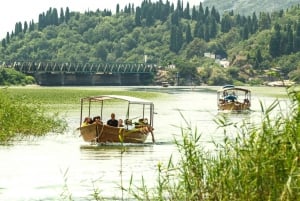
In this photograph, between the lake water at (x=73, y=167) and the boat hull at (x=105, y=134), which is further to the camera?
the boat hull at (x=105, y=134)

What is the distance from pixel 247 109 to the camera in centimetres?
9031

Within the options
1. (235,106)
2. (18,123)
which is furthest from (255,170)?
(235,106)

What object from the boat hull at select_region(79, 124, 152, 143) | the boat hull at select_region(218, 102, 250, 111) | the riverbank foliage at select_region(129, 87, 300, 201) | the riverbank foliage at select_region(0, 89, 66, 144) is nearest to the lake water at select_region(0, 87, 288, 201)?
the boat hull at select_region(79, 124, 152, 143)

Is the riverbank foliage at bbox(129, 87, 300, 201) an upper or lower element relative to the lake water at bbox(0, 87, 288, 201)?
upper

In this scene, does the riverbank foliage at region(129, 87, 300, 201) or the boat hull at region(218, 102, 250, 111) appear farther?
the boat hull at region(218, 102, 250, 111)

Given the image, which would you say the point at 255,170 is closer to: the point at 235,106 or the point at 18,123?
the point at 18,123

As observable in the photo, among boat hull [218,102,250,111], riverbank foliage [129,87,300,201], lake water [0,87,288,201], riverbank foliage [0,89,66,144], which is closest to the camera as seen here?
riverbank foliage [129,87,300,201]

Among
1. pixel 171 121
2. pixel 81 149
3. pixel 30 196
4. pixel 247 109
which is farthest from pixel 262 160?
pixel 247 109

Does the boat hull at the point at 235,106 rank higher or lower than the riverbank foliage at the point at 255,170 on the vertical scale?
lower

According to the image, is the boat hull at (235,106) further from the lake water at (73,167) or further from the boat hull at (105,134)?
the boat hull at (105,134)

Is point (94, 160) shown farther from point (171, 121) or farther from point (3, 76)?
point (3, 76)

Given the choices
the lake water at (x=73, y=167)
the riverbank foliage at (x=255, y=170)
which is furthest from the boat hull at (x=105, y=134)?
the riverbank foliage at (x=255, y=170)

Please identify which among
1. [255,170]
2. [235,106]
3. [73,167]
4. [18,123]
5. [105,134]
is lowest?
[73,167]

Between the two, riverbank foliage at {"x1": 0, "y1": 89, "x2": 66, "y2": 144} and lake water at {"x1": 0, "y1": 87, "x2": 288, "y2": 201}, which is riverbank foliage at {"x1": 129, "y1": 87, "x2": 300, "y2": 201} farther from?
riverbank foliage at {"x1": 0, "y1": 89, "x2": 66, "y2": 144}
